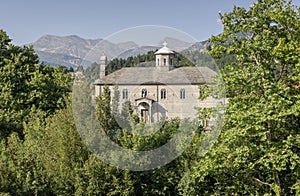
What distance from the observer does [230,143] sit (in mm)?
11766

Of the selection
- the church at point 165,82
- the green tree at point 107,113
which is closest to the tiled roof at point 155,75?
the church at point 165,82

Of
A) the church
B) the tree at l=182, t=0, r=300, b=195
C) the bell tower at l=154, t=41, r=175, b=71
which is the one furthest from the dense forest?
the bell tower at l=154, t=41, r=175, b=71

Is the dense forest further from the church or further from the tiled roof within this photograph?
the tiled roof

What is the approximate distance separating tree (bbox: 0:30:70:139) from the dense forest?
13.1 meters

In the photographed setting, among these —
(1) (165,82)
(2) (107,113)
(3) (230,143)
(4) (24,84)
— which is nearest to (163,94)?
(1) (165,82)

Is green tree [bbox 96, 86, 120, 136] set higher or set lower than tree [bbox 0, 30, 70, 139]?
lower

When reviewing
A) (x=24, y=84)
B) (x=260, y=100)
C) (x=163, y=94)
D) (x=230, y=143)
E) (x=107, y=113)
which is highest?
(x=24, y=84)

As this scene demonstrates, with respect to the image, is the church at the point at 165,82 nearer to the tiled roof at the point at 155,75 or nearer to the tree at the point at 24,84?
the tiled roof at the point at 155,75

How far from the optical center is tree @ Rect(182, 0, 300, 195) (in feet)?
35.7

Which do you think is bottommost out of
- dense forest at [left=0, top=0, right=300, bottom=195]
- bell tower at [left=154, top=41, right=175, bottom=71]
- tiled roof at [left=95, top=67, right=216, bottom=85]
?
dense forest at [left=0, top=0, right=300, bottom=195]

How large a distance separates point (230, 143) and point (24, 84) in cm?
2216

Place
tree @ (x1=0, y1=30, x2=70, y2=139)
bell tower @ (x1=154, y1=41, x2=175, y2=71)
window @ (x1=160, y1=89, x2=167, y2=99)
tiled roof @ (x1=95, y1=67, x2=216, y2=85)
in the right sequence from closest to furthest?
1. bell tower @ (x1=154, y1=41, x2=175, y2=71)
2. tiled roof @ (x1=95, y1=67, x2=216, y2=85)
3. window @ (x1=160, y1=89, x2=167, y2=99)
4. tree @ (x1=0, y1=30, x2=70, y2=139)

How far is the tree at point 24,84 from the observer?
28.2 metres

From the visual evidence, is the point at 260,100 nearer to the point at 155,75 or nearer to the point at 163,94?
the point at 155,75
